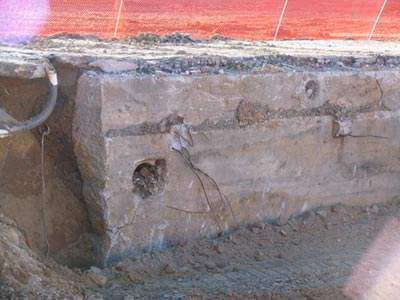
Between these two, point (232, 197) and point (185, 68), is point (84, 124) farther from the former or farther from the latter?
point (232, 197)

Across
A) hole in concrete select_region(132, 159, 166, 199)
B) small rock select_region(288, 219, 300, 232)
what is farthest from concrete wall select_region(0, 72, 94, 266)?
small rock select_region(288, 219, 300, 232)

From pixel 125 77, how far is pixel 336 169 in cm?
226

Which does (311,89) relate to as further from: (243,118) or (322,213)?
(322,213)

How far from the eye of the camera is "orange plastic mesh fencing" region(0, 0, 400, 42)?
8.57 meters

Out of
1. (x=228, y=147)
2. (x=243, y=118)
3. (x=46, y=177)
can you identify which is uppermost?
(x=243, y=118)

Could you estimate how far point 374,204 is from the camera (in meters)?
6.65

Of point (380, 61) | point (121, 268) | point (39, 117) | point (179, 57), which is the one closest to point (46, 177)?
point (39, 117)

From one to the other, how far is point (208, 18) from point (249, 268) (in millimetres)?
5215

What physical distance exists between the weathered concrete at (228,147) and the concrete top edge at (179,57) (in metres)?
0.19

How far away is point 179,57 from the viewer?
620 cm

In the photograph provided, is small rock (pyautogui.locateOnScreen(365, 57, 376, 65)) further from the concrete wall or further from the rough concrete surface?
the concrete wall

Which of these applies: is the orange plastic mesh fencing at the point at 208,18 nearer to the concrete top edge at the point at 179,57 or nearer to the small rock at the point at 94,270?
the concrete top edge at the point at 179,57

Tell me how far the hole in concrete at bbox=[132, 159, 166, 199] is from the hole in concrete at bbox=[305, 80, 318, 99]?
4.94 ft

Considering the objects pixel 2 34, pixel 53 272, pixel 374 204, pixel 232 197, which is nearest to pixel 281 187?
pixel 232 197
